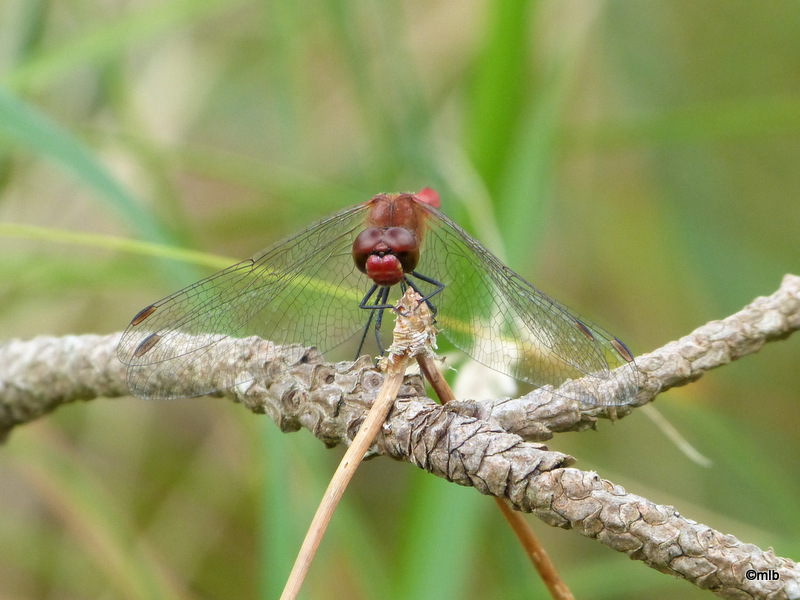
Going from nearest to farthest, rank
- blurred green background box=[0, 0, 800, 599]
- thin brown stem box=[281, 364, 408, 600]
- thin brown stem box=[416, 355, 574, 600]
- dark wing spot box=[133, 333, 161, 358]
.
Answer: thin brown stem box=[281, 364, 408, 600], thin brown stem box=[416, 355, 574, 600], dark wing spot box=[133, 333, 161, 358], blurred green background box=[0, 0, 800, 599]

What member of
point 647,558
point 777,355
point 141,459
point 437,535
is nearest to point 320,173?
point 141,459

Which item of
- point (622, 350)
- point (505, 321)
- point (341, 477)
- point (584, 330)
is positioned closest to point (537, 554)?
point (341, 477)

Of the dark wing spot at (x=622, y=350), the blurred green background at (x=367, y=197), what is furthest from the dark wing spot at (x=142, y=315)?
the dark wing spot at (x=622, y=350)

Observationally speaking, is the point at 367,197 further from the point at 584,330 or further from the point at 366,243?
the point at 584,330

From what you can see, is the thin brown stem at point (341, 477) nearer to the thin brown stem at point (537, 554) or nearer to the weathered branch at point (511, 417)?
the weathered branch at point (511, 417)

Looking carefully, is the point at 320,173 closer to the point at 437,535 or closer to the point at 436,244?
the point at 436,244

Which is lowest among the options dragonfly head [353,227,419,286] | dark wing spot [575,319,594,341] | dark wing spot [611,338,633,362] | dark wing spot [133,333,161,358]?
dark wing spot [133,333,161,358]

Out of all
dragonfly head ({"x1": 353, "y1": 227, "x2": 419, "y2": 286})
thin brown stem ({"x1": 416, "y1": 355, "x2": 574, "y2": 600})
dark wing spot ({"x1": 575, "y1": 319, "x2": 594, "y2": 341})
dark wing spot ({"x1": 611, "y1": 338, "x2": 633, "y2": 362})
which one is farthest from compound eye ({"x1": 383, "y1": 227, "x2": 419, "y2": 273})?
thin brown stem ({"x1": 416, "y1": 355, "x2": 574, "y2": 600})

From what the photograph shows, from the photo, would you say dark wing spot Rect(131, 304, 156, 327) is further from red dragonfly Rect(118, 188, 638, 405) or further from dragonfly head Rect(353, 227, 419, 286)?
dragonfly head Rect(353, 227, 419, 286)

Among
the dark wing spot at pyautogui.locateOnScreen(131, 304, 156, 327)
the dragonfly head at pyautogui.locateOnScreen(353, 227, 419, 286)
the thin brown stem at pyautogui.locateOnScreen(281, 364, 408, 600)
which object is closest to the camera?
the thin brown stem at pyautogui.locateOnScreen(281, 364, 408, 600)

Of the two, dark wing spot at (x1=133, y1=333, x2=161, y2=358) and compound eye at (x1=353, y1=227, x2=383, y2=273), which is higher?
compound eye at (x1=353, y1=227, x2=383, y2=273)
